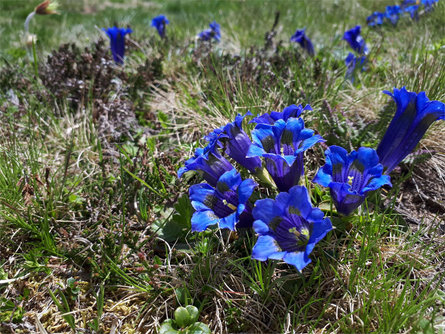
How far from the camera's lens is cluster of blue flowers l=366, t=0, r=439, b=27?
4980mm

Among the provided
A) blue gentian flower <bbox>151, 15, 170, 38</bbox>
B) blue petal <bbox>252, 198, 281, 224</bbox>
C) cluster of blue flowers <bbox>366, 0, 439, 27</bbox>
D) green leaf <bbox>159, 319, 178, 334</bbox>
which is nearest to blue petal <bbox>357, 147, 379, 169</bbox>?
blue petal <bbox>252, 198, 281, 224</bbox>

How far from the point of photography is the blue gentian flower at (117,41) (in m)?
3.83

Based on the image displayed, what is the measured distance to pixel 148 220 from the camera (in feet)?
7.49

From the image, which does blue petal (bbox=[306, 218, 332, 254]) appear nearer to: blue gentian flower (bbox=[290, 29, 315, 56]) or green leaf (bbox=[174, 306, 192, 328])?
green leaf (bbox=[174, 306, 192, 328])

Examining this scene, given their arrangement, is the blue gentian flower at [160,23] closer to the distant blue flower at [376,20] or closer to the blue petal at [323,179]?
the distant blue flower at [376,20]

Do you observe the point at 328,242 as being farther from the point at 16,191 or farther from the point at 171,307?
the point at 16,191

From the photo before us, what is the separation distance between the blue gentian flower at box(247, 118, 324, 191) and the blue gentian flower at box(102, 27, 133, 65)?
2617 millimetres

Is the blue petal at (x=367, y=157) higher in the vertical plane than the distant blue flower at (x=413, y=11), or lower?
lower

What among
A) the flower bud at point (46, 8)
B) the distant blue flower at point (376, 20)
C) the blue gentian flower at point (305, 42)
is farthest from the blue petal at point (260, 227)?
the distant blue flower at point (376, 20)

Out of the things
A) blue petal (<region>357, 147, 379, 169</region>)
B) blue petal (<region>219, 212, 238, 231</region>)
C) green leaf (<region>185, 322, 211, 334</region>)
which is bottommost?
green leaf (<region>185, 322, 211, 334</region>)

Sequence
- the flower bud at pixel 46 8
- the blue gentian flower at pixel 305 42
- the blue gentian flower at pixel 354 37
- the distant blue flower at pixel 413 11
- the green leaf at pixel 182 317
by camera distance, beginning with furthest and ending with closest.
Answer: the distant blue flower at pixel 413 11 < the blue gentian flower at pixel 305 42 < the blue gentian flower at pixel 354 37 < the flower bud at pixel 46 8 < the green leaf at pixel 182 317

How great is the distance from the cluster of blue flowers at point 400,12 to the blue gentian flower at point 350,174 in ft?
13.3

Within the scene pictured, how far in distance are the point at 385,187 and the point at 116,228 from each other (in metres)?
1.59

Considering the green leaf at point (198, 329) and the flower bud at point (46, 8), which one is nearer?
the green leaf at point (198, 329)
